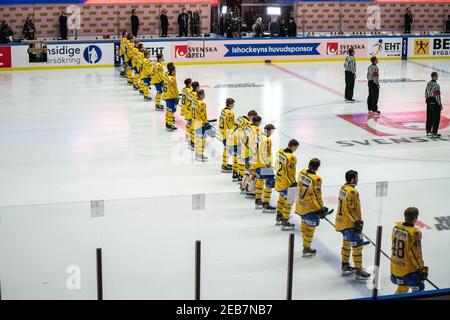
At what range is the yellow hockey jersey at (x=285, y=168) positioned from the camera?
1031 centimetres

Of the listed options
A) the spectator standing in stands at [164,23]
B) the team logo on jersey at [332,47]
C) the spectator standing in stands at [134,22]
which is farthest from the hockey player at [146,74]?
the team logo on jersey at [332,47]

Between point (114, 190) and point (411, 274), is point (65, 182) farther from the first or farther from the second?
point (411, 274)

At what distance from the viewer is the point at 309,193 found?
30.5ft

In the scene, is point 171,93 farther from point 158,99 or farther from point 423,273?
point 423,273

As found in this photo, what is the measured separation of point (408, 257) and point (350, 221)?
1149 mm

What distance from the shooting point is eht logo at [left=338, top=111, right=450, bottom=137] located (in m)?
17.9

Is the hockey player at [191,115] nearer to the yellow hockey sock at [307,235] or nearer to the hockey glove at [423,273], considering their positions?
the yellow hockey sock at [307,235]

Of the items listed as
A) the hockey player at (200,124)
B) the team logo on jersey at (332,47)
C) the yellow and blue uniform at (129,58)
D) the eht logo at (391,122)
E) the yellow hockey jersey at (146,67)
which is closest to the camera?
the hockey player at (200,124)

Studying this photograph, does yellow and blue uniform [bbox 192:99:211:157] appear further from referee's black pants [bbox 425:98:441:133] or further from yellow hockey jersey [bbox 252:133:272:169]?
referee's black pants [bbox 425:98:441:133]

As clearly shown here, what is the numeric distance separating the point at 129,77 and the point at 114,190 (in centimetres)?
1177

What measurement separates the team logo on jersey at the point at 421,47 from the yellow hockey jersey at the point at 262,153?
68.6 ft

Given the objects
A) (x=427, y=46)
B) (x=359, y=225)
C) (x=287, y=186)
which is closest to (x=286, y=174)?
(x=287, y=186)

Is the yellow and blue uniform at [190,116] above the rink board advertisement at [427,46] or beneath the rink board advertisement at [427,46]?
beneath

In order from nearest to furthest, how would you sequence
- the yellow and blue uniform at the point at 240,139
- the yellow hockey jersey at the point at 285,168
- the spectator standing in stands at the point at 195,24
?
1. the yellow hockey jersey at the point at 285,168
2. the yellow and blue uniform at the point at 240,139
3. the spectator standing in stands at the point at 195,24
